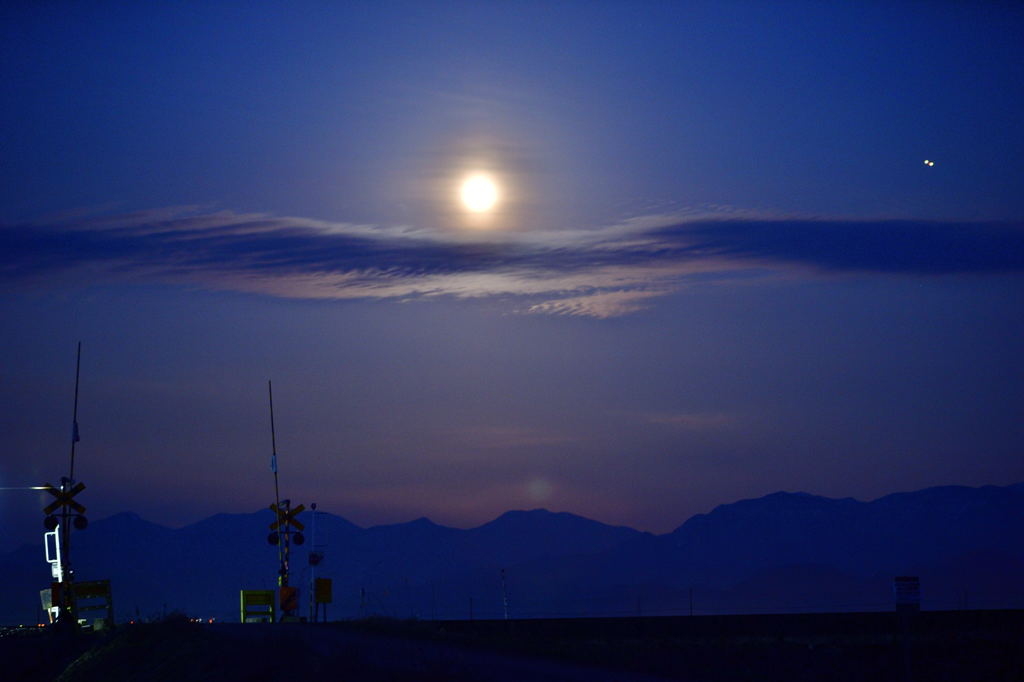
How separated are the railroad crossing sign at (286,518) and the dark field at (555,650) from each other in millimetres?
6550

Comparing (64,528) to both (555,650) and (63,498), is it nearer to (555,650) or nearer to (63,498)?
(63,498)

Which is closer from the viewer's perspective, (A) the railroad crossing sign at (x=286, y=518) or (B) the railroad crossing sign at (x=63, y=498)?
(B) the railroad crossing sign at (x=63, y=498)

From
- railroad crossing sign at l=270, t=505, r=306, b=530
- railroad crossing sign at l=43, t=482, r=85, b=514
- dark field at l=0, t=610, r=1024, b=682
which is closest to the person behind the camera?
dark field at l=0, t=610, r=1024, b=682

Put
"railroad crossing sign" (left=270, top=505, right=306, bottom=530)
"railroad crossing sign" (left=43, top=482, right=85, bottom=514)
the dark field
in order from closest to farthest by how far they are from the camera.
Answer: the dark field
"railroad crossing sign" (left=43, top=482, right=85, bottom=514)
"railroad crossing sign" (left=270, top=505, right=306, bottom=530)

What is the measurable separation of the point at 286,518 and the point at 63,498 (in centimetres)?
896

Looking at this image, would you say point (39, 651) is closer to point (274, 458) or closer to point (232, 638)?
point (232, 638)

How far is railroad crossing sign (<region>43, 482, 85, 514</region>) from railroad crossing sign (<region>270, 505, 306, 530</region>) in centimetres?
808

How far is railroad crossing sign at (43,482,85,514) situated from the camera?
41.0 metres

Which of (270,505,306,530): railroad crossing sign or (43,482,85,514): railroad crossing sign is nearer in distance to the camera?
(43,482,85,514): railroad crossing sign

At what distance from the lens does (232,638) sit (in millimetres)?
29469

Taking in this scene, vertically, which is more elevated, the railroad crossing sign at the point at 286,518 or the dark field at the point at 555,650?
the railroad crossing sign at the point at 286,518

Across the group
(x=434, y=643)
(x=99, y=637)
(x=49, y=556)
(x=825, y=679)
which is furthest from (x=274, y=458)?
(x=825, y=679)

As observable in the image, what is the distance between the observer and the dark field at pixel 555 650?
25844 millimetres

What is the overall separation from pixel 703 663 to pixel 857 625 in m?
14.5
